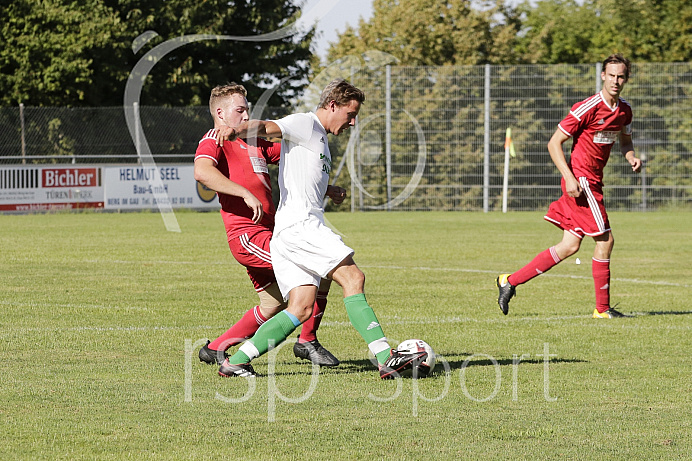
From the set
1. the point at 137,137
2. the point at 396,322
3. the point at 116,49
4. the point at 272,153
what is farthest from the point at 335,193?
the point at 116,49

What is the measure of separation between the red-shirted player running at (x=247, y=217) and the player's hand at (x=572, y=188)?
3125 mm

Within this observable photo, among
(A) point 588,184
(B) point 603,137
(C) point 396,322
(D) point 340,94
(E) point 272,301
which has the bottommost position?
(C) point 396,322

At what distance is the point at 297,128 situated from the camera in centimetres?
591

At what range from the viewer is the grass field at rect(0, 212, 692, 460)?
4590 millimetres

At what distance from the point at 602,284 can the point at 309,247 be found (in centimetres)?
425

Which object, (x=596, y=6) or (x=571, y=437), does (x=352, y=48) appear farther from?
(x=571, y=437)

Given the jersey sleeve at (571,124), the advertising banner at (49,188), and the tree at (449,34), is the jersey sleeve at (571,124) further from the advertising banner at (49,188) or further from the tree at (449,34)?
the tree at (449,34)

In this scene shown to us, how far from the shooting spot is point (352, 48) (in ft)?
171

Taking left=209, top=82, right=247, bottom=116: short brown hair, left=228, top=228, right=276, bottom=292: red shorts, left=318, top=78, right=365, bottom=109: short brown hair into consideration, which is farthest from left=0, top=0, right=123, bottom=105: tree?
left=318, top=78, right=365, bottom=109: short brown hair

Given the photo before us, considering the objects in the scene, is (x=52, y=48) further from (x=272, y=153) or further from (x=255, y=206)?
(x=255, y=206)

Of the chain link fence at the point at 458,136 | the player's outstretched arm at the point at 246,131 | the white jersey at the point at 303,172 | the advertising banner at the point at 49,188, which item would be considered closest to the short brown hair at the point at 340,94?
the white jersey at the point at 303,172

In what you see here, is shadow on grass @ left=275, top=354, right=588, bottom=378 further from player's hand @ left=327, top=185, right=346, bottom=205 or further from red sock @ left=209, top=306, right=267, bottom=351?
player's hand @ left=327, top=185, right=346, bottom=205

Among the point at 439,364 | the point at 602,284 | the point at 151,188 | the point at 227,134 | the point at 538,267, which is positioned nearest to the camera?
the point at 227,134

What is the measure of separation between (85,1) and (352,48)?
757 inches
